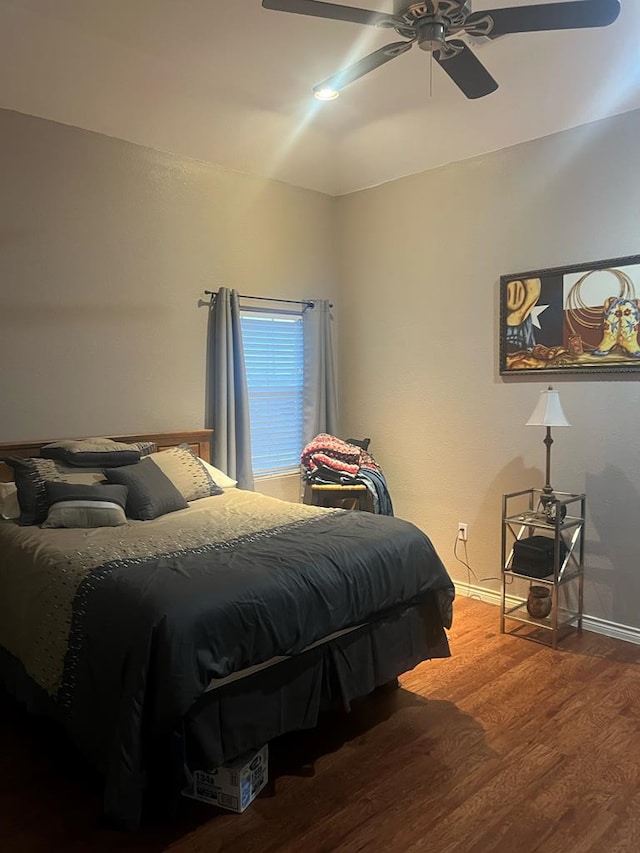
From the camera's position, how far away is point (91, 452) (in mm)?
3324

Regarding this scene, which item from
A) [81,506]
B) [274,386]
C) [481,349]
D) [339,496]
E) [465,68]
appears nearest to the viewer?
[465,68]

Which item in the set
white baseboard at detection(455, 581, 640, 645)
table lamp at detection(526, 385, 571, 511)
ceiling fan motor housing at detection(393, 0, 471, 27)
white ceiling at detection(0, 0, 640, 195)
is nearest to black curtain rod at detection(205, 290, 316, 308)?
white ceiling at detection(0, 0, 640, 195)

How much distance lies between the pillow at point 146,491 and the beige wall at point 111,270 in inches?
24.0

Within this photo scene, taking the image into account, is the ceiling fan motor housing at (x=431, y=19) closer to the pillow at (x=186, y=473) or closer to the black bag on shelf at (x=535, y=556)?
the pillow at (x=186, y=473)

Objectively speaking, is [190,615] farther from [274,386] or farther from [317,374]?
[317,374]

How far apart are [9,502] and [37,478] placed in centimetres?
18

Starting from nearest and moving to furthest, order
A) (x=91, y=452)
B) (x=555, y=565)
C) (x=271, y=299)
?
1. (x=91, y=452)
2. (x=555, y=565)
3. (x=271, y=299)

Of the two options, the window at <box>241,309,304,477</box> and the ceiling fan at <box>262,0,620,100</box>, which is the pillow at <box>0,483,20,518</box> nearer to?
the window at <box>241,309,304,477</box>

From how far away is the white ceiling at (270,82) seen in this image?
9.94ft

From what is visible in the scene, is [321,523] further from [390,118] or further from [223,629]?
[390,118]

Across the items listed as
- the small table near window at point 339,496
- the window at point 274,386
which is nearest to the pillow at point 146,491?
the small table near window at point 339,496

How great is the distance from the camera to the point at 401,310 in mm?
4699

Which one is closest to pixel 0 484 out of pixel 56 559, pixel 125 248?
pixel 56 559

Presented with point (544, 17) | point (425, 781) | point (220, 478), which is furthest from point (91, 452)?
point (544, 17)
